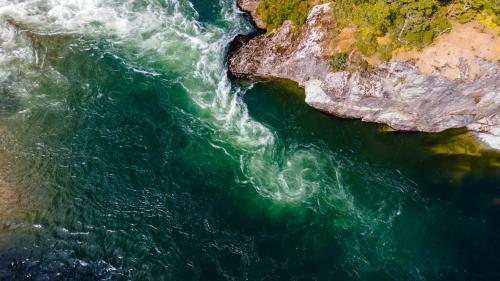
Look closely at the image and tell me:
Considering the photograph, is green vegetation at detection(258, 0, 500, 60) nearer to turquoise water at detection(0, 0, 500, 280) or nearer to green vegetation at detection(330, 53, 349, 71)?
green vegetation at detection(330, 53, 349, 71)

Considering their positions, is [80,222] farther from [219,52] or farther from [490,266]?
[490,266]

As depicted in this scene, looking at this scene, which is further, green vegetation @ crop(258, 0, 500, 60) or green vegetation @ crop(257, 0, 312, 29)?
green vegetation @ crop(257, 0, 312, 29)

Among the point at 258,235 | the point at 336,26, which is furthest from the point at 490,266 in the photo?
the point at 336,26

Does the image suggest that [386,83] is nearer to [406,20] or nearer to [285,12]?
[406,20]

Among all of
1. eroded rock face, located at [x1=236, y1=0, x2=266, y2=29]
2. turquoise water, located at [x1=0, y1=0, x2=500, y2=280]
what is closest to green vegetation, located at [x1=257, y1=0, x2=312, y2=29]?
eroded rock face, located at [x1=236, y1=0, x2=266, y2=29]

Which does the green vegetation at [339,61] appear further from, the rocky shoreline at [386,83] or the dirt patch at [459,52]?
the dirt patch at [459,52]

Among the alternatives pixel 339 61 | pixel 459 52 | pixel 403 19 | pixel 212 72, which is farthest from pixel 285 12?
pixel 459 52
